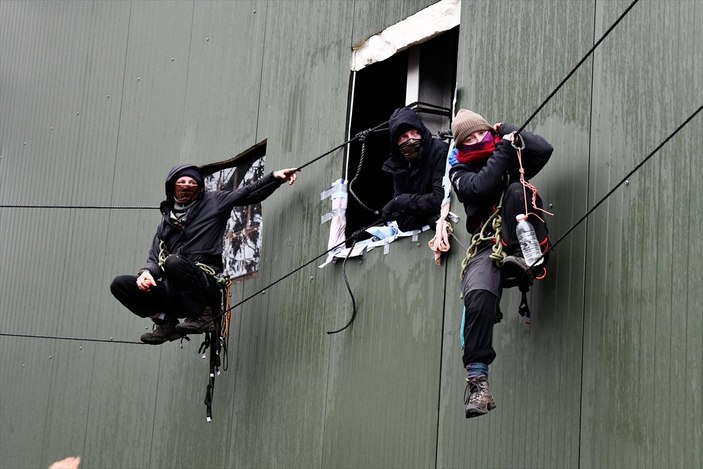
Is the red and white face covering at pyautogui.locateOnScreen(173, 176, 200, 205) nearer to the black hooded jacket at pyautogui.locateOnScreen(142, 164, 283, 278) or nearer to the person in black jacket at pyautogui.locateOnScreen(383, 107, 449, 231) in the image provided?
the black hooded jacket at pyautogui.locateOnScreen(142, 164, 283, 278)

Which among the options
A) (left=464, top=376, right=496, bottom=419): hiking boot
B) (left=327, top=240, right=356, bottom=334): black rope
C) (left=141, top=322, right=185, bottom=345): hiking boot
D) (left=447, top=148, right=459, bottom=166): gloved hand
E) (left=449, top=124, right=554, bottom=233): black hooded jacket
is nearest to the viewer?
(left=464, top=376, right=496, bottom=419): hiking boot

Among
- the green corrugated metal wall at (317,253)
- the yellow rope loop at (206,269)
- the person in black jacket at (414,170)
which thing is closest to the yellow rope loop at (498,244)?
the green corrugated metal wall at (317,253)

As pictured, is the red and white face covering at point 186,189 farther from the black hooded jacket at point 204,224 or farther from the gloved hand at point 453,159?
the gloved hand at point 453,159

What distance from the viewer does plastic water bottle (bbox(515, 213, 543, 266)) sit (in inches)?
263

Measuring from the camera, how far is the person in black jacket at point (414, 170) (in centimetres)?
845

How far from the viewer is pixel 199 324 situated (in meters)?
9.79

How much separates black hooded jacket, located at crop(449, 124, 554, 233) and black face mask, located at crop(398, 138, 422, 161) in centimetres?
130

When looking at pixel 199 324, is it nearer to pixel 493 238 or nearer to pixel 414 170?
pixel 414 170

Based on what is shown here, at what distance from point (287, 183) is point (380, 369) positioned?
224 centimetres

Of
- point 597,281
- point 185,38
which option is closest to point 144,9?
point 185,38

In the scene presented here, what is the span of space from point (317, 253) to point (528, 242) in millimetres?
3225

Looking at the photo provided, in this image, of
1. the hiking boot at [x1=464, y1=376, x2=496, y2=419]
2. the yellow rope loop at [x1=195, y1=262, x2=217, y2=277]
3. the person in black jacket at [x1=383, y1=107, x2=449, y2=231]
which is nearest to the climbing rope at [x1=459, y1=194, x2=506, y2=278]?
the hiking boot at [x1=464, y1=376, x2=496, y2=419]

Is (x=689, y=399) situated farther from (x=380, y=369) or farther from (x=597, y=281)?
(x=380, y=369)

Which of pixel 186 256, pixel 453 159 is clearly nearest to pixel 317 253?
pixel 186 256
